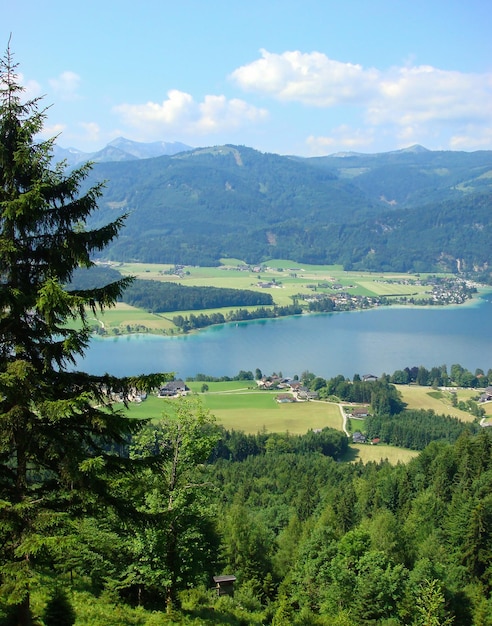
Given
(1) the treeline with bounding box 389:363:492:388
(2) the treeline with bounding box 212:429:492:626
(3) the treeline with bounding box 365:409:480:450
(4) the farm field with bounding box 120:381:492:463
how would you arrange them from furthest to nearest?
(1) the treeline with bounding box 389:363:492:388, (3) the treeline with bounding box 365:409:480:450, (4) the farm field with bounding box 120:381:492:463, (2) the treeline with bounding box 212:429:492:626

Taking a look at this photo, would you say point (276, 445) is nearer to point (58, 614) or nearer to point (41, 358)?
point (58, 614)

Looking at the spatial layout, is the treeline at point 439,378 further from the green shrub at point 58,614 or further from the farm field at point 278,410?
the green shrub at point 58,614

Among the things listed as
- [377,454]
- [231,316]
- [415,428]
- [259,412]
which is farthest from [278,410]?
[231,316]

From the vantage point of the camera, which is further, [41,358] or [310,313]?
[310,313]

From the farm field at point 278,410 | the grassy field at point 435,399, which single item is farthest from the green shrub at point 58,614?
the grassy field at point 435,399

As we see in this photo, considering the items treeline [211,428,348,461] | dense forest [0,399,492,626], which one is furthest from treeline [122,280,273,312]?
dense forest [0,399,492,626]

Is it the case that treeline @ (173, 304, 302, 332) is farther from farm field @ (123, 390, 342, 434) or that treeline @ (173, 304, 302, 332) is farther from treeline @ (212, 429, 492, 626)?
treeline @ (212, 429, 492, 626)
